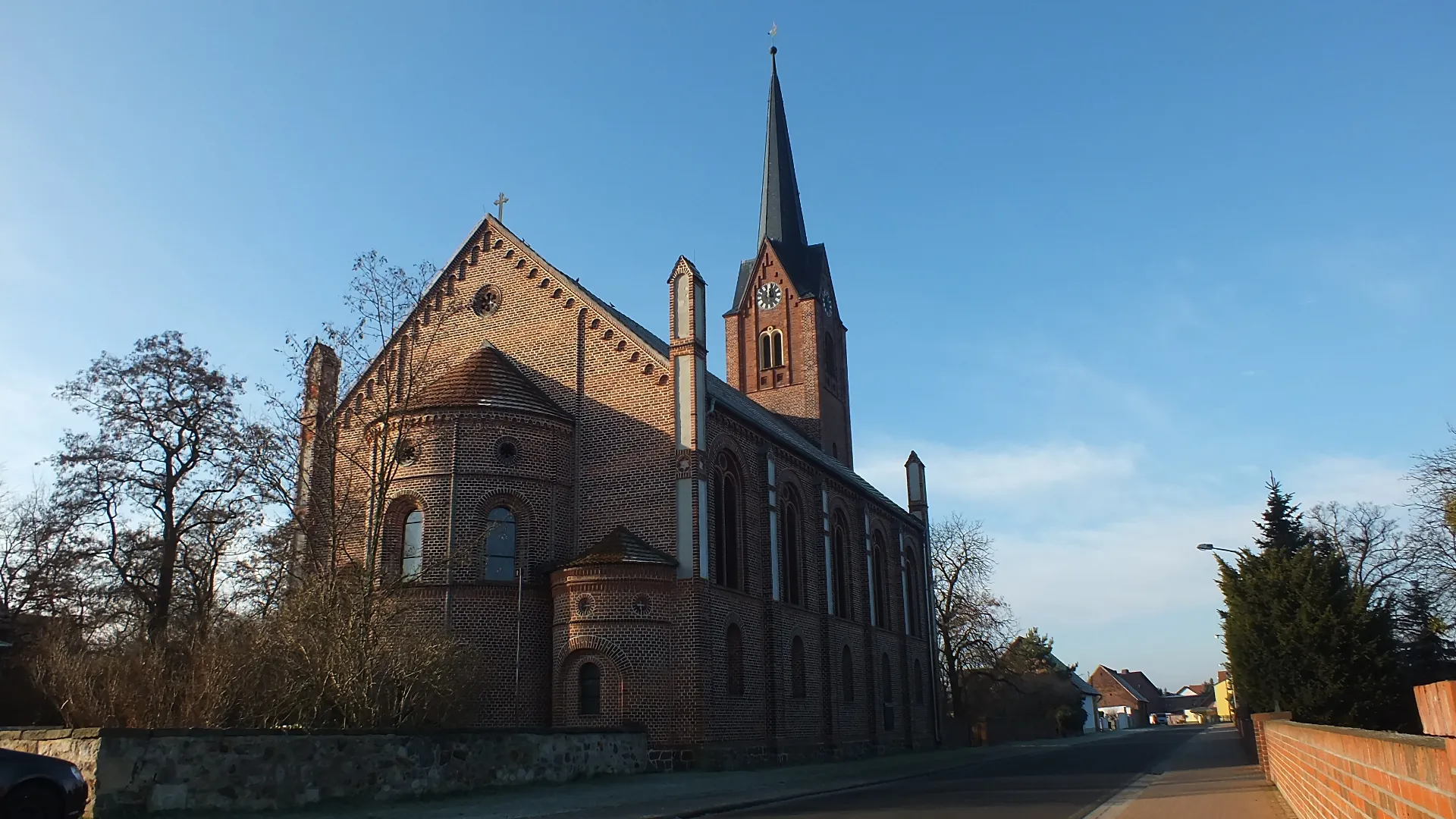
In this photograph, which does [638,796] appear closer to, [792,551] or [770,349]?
[792,551]

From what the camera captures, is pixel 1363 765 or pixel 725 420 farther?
pixel 725 420

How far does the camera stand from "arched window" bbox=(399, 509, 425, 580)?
85.2ft

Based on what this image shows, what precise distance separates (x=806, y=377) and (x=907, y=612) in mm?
11482

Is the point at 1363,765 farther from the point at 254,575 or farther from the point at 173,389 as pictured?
the point at 173,389

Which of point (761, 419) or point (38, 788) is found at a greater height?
point (761, 419)

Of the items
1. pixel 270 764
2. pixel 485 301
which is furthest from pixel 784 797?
pixel 485 301

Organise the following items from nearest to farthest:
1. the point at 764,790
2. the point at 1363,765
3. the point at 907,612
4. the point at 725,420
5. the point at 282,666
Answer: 1. the point at 1363,765
2. the point at 282,666
3. the point at 764,790
4. the point at 725,420
5. the point at 907,612

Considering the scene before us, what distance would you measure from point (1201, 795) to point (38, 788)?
17501 mm

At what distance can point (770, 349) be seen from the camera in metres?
49.2

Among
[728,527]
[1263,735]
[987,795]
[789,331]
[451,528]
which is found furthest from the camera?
[789,331]

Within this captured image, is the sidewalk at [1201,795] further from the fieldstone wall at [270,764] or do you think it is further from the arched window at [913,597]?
the arched window at [913,597]

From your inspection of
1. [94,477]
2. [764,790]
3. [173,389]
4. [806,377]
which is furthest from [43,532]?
[806,377]

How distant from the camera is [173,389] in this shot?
30.9 m

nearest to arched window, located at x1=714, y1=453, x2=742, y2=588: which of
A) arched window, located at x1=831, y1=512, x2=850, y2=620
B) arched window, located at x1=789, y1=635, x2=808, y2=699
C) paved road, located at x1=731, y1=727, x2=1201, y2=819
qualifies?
arched window, located at x1=789, y1=635, x2=808, y2=699
